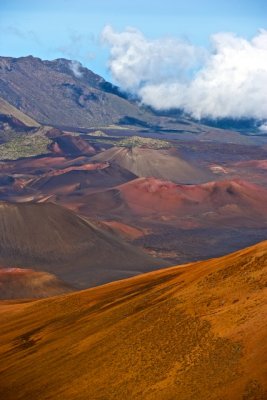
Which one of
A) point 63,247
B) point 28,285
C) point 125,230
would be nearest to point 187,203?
point 125,230

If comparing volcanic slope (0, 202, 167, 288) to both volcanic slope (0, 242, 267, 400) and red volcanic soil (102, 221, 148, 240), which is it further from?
volcanic slope (0, 242, 267, 400)

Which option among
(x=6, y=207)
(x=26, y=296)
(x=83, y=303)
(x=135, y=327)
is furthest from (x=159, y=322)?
(x=6, y=207)

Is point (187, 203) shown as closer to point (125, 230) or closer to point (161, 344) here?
point (125, 230)

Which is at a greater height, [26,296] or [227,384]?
[227,384]

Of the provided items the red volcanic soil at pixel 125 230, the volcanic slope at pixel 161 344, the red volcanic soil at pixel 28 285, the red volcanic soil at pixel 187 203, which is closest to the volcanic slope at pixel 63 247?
the red volcanic soil at pixel 28 285

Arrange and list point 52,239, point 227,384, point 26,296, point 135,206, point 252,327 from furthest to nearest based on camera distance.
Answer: point 135,206 → point 52,239 → point 26,296 → point 252,327 → point 227,384

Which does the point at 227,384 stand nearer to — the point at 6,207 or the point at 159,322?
the point at 159,322

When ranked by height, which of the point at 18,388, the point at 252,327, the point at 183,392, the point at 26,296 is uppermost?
the point at 252,327
